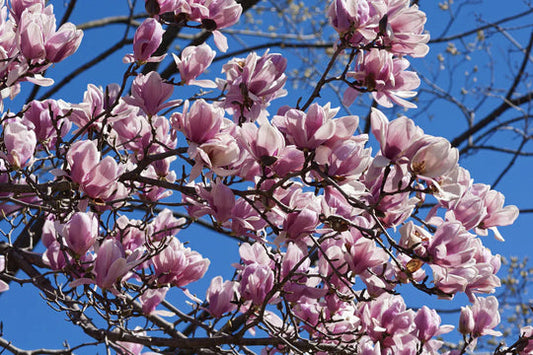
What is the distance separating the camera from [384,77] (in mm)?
1791

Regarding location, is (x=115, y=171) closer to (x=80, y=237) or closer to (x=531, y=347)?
(x=80, y=237)

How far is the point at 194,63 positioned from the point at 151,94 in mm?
192

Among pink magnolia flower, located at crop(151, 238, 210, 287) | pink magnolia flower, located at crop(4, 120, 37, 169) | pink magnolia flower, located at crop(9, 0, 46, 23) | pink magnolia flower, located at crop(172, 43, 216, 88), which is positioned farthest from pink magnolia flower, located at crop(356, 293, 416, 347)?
pink magnolia flower, located at crop(9, 0, 46, 23)

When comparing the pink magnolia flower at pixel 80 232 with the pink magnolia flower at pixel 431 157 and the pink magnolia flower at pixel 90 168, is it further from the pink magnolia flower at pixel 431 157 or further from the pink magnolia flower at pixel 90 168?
the pink magnolia flower at pixel 431 157

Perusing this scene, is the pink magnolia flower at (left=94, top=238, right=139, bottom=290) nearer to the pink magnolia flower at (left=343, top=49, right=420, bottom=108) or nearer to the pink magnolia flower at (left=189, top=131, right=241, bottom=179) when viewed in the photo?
the pink magnolia flower at (left=189, top=131, right=241, bottom=179)

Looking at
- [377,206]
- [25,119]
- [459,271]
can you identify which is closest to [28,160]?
[25,119]

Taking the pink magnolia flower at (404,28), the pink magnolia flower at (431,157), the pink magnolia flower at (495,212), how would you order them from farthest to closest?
1. the pink magnolia flower at (495,212)
2. the pink magnolia flower at (404,28)
3. the pink magnolia flower at (431,157)

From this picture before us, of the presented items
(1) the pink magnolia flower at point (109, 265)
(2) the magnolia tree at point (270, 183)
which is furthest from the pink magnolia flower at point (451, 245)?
(1) the pink magnolia flower at point (109, 265)

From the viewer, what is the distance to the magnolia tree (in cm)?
152

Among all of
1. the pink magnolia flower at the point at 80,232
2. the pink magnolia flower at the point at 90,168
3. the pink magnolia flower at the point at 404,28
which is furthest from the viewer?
the pink magnolia flower at the point at 404,28

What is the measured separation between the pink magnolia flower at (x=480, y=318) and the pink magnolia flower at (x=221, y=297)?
831 mm

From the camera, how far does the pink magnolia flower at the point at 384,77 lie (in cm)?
177

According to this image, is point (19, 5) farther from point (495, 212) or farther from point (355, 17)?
point (495, 212)

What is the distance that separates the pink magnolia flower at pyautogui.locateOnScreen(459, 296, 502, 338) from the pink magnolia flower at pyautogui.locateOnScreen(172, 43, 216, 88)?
4.10ft
